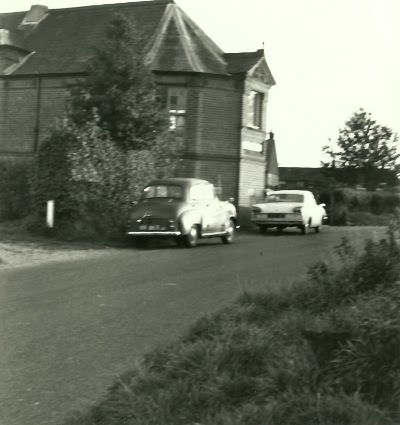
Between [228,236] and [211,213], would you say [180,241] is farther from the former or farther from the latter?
[228,236]

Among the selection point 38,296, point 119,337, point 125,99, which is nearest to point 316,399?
point 119,337

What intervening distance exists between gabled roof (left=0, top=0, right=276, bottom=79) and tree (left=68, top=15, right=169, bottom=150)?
6018 millimetres

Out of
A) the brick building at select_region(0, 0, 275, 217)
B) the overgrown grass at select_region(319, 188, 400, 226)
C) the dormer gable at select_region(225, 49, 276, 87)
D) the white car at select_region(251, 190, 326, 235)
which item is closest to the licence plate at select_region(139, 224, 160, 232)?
the white car at select_region(251, 190, 326, 235)

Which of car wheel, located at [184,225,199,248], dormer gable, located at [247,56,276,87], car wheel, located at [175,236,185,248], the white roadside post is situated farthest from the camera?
dormer gable, located at [247,56,276,87]

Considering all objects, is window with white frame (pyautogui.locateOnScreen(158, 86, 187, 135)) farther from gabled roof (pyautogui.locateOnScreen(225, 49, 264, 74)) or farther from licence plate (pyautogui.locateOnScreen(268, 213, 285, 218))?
licence plate (pyautogui.locateOnScreen(268, 213, 285, 218))

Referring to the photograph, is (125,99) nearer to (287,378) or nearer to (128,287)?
(128,287)

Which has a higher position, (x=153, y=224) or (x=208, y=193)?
(x=208, y=193)

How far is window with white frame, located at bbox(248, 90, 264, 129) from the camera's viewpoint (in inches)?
1162

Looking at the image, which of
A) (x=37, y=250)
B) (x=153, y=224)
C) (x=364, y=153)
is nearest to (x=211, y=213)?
(x=153, y=224)

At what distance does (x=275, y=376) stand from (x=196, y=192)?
13412 mm

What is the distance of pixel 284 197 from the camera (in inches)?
986

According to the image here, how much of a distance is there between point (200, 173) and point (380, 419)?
24122 mm

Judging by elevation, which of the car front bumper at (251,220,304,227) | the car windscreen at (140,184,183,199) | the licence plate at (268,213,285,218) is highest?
the car windscreen at (140,184,183,199)

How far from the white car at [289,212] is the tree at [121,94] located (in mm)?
5242
